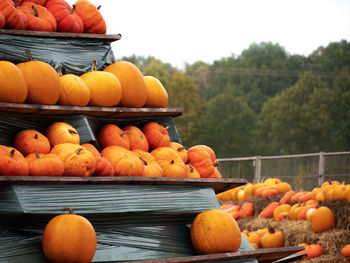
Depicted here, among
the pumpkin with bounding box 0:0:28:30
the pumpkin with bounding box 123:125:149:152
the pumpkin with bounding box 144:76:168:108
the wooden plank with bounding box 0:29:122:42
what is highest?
the pumpkin with bounding box 0:0:28:30

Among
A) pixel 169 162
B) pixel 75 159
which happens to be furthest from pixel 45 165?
pixel 169 162

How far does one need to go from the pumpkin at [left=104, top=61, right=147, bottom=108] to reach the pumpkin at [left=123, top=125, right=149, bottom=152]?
0.63ft

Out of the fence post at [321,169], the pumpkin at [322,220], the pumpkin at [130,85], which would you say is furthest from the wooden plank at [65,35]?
the fence post at [321,169]

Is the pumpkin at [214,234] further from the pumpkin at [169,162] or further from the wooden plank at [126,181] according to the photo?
the pumpkin at [169,162]

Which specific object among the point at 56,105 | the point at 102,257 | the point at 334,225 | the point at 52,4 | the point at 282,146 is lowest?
the point at 282,146

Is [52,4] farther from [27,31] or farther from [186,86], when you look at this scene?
[186,86]

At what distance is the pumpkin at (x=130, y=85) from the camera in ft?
14.4

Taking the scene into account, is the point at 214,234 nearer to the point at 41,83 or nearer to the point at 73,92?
the point at 73,92

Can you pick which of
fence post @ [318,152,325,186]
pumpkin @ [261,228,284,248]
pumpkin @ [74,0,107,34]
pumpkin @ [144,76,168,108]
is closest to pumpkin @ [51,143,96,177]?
pumpkin @ [144,76,168,108]

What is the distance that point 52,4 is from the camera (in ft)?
14.9

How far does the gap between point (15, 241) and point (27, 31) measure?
5.26 ft

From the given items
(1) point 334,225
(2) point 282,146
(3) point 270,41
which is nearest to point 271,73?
(3) point 270,41

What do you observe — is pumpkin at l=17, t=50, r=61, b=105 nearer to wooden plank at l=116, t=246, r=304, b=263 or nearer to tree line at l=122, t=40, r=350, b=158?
wooden plank at l=116, t=246, r=304, b=263

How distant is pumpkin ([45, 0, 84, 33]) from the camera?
4.44 metres
